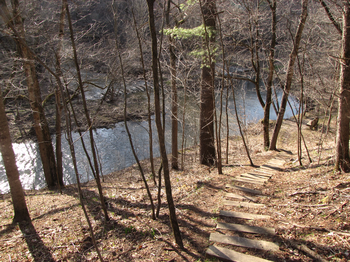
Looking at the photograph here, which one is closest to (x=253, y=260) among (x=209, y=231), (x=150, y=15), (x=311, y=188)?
(x=209, y=231)

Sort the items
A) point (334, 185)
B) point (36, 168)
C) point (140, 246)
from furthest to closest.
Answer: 1. point (36, 168)
2. point (334, 185)
3. point (140, 246)

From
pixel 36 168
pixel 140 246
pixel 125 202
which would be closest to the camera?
pixel 140 246

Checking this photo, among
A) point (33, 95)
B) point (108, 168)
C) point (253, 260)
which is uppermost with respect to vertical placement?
point (33, 95)

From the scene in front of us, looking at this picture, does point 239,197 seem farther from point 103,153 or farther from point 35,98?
point 103,153

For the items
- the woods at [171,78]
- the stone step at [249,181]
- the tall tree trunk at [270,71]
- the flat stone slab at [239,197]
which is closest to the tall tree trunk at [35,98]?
the woods at [171,78]

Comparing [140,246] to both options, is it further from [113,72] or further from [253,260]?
[113,72]

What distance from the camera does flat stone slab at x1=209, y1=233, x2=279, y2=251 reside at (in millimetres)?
3332

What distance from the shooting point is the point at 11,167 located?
518 centimetres

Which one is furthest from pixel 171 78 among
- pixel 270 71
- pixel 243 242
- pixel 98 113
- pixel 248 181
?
pixel 98 113

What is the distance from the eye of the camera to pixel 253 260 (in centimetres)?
313

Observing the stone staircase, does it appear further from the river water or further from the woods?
the river water

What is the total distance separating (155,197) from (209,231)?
269 cm

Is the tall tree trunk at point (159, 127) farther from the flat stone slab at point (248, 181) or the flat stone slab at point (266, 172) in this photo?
the flat stone slab at point (266, 172)

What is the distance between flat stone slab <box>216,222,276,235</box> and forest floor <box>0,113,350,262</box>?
0.46 feet
